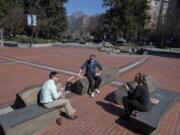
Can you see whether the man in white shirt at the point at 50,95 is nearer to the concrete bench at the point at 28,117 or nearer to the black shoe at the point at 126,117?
the concrete bench at the point at 28,117

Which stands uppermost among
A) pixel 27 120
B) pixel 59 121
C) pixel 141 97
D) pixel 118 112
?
pixel 141 97

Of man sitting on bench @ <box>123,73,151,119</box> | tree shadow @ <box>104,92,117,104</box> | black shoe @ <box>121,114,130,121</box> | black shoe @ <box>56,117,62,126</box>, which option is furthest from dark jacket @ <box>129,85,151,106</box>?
black shoe @ <box>56,117,62,126</box>

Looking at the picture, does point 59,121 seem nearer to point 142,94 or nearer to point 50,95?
point 50,95

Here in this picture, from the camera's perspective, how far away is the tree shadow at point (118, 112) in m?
5.71

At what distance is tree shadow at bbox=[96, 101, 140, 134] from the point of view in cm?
571

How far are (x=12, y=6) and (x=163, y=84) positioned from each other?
41525 mm

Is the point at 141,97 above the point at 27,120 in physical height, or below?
above

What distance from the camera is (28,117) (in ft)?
16.0

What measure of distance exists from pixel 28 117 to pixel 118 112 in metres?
2.82

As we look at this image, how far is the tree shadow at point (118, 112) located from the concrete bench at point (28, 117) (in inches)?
68.1

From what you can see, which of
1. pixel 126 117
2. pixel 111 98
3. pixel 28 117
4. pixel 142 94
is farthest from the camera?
pixel 111 98

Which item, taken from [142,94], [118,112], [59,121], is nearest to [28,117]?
[59,121]

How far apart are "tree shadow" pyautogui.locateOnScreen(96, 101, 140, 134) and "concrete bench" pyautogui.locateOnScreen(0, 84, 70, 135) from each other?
5.68 ft

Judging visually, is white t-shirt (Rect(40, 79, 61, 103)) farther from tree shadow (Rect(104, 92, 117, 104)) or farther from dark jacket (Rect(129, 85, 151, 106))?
tree shadow (Rect(104, 92, 117, 104))
